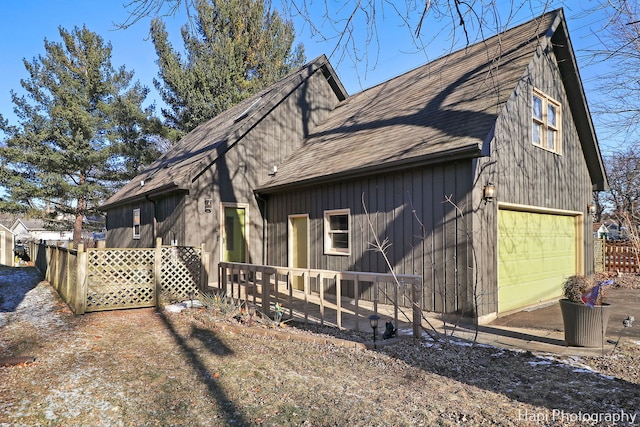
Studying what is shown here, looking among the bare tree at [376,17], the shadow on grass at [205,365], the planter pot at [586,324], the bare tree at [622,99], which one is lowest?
the shadow on grass at [205,365]

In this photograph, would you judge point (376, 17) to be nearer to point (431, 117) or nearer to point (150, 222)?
point (431, 117)

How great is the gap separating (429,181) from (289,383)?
15.6 ft

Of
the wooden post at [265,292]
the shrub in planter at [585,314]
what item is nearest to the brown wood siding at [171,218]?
the wooden post at [265,292]

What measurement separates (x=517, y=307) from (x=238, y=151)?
817 cm

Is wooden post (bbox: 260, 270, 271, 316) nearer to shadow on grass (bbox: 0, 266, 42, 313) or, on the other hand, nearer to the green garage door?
the green garage door

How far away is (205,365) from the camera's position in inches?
178

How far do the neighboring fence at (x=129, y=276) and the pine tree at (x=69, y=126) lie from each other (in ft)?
56.4

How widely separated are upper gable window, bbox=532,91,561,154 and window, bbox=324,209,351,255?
4.63m

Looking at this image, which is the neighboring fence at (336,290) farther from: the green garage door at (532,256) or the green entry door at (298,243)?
the green garage door at (532,256)

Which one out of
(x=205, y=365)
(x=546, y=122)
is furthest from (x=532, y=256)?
(x=205, y=365)

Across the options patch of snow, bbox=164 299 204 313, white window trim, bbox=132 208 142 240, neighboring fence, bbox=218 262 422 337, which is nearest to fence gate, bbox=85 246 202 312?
patch of snow, bbox=164 299 204 313

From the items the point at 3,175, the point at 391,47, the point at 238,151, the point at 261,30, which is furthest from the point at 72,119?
the point at 391,47

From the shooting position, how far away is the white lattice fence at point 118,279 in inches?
294

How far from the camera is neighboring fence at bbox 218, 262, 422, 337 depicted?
5.41 m
